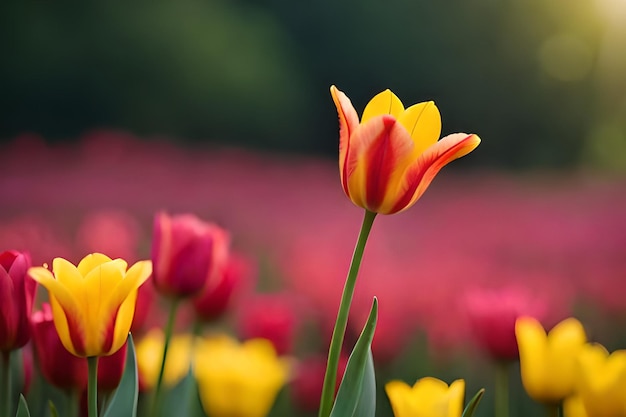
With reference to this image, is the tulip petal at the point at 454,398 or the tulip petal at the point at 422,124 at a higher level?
the tulip petal at the point at 422,124

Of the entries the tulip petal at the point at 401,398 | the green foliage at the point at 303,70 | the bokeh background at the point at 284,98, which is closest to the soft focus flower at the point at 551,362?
the tulip petal at the point at 401,398

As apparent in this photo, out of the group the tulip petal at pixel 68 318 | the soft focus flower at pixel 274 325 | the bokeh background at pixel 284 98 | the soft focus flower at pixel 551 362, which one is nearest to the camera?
the tulip petal at pixel 68 318

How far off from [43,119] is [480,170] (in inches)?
105

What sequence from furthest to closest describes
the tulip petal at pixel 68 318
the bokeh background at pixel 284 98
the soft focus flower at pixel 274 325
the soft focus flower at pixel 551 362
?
the bokeh background at pixel 284 98 < the soft focus flower at pixel 274 325 < the soft focus flower at pixel 551 362 < the tulip petal at pixel 68 318

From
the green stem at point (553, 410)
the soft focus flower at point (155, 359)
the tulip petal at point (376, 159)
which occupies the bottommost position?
the soft focus flower at point (155, 359)

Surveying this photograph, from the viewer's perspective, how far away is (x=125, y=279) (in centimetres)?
45

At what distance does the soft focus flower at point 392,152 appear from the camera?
46 cm

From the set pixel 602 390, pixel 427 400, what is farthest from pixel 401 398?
pixel 602 390

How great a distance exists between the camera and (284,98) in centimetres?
576

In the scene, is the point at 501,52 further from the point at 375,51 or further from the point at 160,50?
the point at 160,50

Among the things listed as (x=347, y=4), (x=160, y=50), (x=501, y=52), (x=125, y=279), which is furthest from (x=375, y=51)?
(x=125, y=279)

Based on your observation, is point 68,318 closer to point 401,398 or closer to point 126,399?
point 126,399

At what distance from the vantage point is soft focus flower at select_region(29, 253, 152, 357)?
44 centimetres

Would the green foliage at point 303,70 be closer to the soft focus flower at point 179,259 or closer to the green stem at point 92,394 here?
the soft focus flower at point 179,259
